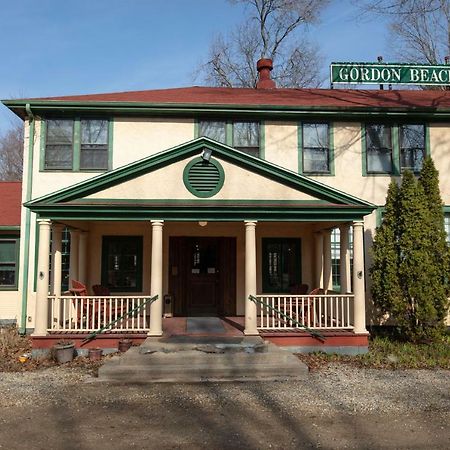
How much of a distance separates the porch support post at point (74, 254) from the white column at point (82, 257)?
3.0 inches

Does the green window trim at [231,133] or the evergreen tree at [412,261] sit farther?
the green window trim at [231,133]

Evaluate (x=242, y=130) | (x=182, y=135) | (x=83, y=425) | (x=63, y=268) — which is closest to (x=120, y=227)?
(x=63, y=268)

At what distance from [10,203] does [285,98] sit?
9.14m

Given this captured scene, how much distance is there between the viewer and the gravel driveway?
514cm

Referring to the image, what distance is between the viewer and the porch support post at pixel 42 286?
30.1ft

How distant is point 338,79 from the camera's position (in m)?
14.0

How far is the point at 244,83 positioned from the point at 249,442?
24.6 meters

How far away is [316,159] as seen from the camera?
40.4ft

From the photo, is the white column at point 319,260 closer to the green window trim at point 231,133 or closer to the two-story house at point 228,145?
the two-story house at point 228,145

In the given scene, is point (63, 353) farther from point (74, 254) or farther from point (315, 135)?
point (315, 135)

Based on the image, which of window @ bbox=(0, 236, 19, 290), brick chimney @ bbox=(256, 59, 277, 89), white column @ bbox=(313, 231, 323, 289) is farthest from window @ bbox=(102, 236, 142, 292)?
brick chimney @ bbox=(256, 59, 277, 89)

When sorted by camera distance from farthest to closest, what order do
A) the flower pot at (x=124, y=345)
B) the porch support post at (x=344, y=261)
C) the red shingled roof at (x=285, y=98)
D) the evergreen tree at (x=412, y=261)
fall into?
the red shingled roof at (x=285, y=98) → the porch support post at (x=344, y=261) → the evergreen tree at (x=412, y=261) → the flower pot at (x=124, y=345)

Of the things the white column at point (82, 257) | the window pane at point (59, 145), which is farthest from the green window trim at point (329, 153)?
the window pane at point (59, 145)

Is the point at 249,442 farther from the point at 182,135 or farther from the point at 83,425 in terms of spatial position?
the point at 182,135
